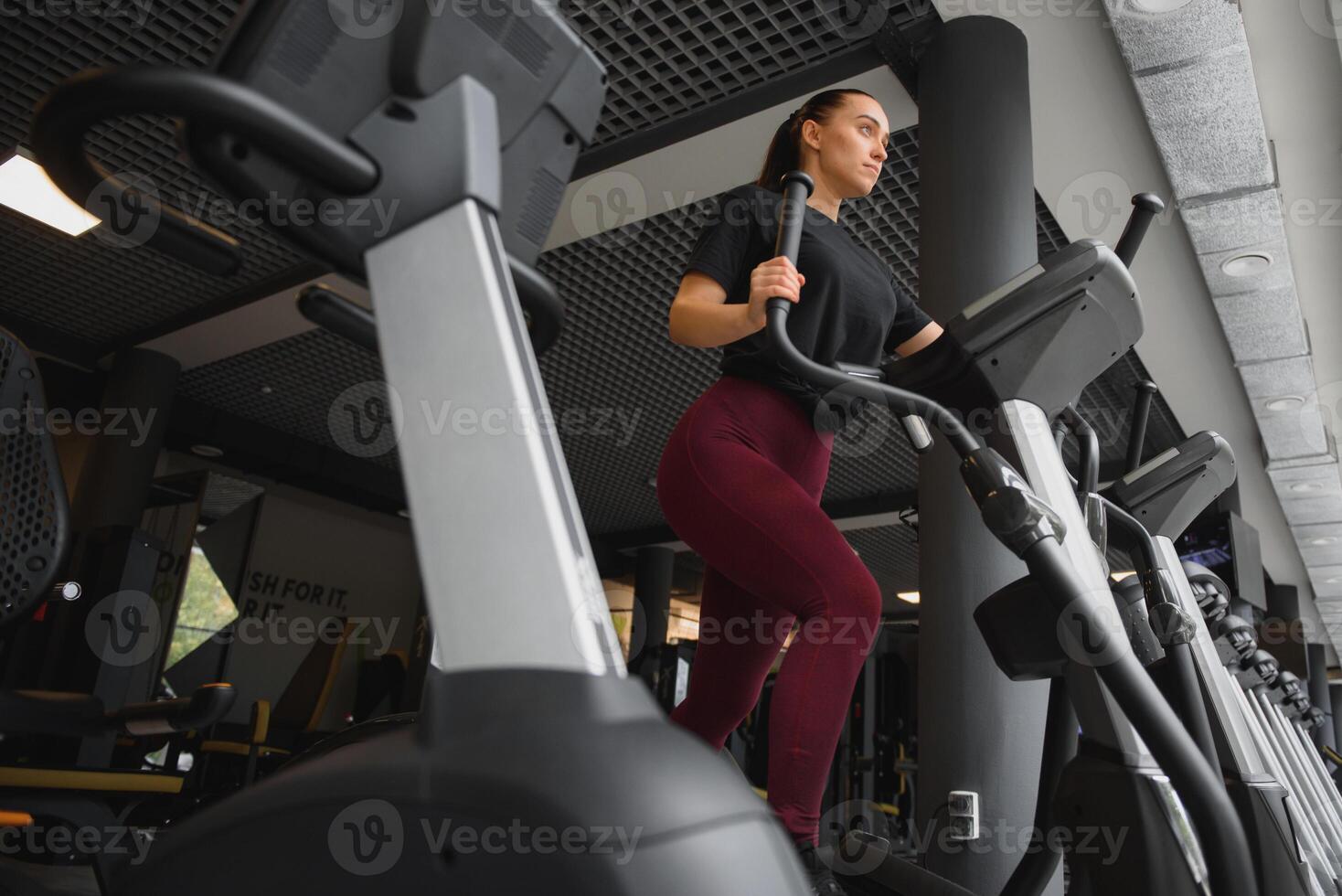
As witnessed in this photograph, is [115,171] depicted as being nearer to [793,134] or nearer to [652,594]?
[793,134]

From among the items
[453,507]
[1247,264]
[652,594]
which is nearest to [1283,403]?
[1247,264]

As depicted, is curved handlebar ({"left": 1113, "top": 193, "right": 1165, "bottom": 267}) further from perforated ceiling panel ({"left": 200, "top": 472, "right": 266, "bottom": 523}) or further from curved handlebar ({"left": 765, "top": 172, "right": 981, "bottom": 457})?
perforated ceiling panel ({"left": 200, "top": 472, "right": 266, "bottom": 523})

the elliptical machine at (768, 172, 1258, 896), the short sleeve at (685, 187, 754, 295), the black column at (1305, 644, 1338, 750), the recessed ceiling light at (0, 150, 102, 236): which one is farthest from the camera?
the black column at (1305, 644, 1338, 750)

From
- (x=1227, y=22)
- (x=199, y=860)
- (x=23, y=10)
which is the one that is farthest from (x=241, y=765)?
(x=1227, y=22)

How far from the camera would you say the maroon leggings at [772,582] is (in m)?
1.24

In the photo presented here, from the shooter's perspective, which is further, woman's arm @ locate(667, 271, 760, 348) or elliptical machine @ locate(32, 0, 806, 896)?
woman's arm @ locate(667, 271, 760, 348)

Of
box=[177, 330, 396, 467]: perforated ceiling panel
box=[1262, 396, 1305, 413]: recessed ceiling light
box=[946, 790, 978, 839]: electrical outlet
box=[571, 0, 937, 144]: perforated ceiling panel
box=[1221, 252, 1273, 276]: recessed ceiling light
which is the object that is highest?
box=[1221, 252, 1273, 276]: recessed ceiling light

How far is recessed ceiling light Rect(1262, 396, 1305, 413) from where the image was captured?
16.8 ft

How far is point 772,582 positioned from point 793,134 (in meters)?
0.92

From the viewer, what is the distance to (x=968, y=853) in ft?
6.32

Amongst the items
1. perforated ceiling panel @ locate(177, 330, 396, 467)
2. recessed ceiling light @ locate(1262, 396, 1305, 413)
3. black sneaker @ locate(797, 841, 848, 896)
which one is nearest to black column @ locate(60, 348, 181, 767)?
black sneaker @ locate(797, 841, 848, 896)

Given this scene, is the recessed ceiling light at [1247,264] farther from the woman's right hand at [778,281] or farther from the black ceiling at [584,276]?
the woman's right hand at [778,281]

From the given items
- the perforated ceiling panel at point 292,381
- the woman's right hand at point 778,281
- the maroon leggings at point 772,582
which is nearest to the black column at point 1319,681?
the perforated ceiling panel at point 292,381

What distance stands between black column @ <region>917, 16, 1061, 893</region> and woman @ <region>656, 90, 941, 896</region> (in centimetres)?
75
